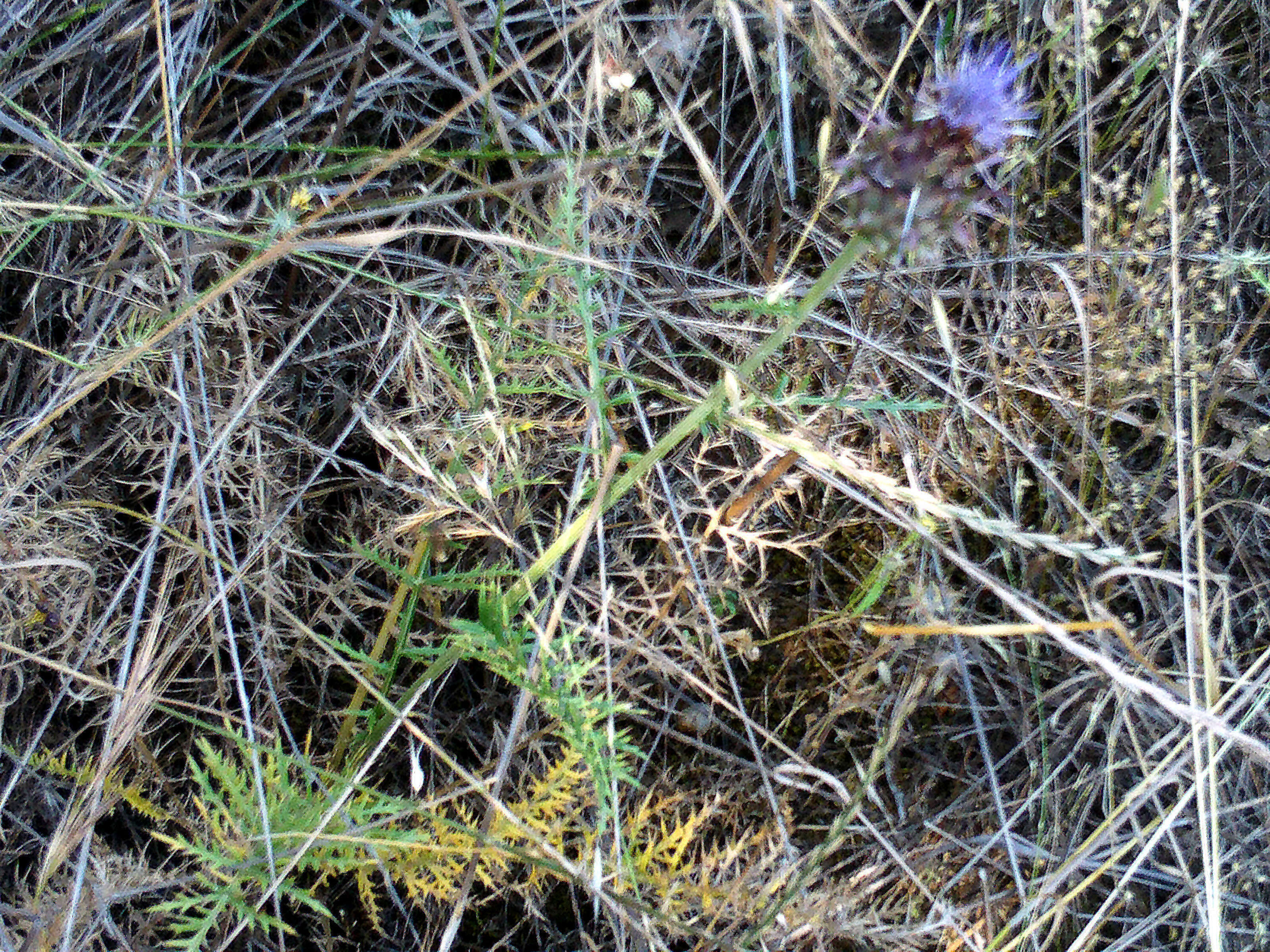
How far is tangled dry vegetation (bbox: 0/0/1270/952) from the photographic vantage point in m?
1.21

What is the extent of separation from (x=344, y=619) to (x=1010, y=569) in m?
0.90

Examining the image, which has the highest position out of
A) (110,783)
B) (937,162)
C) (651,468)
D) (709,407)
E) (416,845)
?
(937,162)

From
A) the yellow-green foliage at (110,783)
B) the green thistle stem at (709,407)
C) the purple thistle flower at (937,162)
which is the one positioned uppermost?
the purple thistle flower at (937,162)

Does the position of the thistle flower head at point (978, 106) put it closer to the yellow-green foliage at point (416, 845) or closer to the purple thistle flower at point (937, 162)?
the purple thistle flower at point (937, 162)

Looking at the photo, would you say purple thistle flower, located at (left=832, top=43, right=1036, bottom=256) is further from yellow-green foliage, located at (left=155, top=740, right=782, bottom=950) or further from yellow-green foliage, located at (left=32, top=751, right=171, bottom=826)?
yellow-green foliage, located at (left=32, top=751, right=171, bottom=826)

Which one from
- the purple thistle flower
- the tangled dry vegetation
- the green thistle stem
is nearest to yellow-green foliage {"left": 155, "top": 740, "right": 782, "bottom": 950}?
the tangled dry vegetation

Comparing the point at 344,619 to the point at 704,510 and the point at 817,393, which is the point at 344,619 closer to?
the point at 704,510

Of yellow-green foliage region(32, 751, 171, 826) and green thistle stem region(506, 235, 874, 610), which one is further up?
green thistle stem region(506, 235, 874, 610)

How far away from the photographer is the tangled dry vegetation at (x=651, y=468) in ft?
3.96

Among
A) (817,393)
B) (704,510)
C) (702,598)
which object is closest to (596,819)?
(702,598)

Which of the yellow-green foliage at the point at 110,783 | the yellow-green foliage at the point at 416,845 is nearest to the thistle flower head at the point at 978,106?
the yellow-green foliage at the point at 416,845

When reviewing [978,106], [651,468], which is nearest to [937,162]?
Answer: [978,106]

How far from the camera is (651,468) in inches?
46.5

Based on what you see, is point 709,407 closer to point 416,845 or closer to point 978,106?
point 978,106
